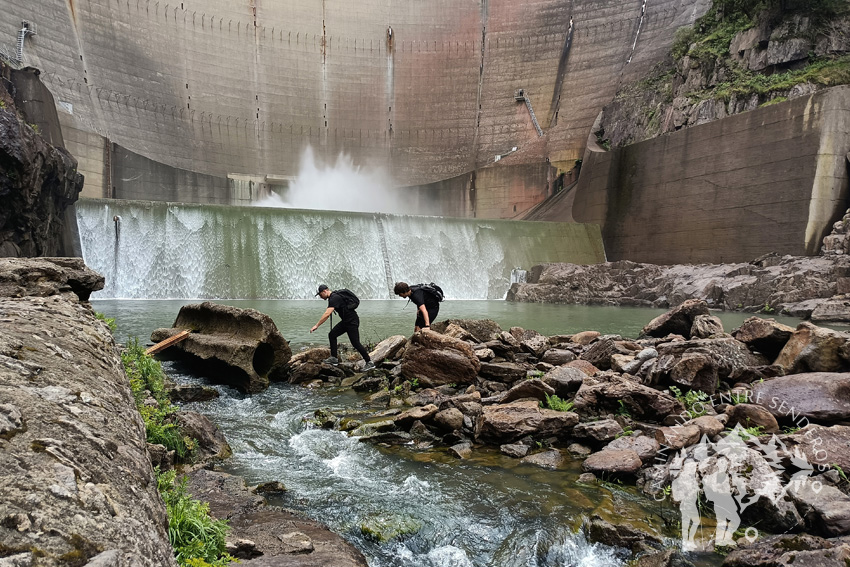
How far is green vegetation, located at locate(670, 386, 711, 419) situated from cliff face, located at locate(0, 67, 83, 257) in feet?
44.4

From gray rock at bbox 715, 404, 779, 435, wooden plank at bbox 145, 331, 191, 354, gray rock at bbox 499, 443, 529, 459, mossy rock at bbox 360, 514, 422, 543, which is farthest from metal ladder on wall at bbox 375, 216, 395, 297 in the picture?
mossy rock at bbox 360, 514, 422, 543

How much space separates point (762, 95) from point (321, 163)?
21643 millimetres

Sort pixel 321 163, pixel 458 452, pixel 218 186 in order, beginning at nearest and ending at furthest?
pixel 458 452 → pixel 218 186 → pixel 321 163

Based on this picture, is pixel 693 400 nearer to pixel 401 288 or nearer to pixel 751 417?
pixel 751 417

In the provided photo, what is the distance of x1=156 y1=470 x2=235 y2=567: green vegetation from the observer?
6.83 ft

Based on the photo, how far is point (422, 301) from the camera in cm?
730

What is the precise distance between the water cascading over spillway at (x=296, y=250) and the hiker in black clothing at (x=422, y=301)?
12.0 meters

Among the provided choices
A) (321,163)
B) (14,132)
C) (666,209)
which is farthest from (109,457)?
(321,163)

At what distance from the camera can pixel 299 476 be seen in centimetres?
405

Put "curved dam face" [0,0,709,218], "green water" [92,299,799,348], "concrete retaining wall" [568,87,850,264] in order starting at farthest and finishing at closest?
"curved dam face" [0,0,709,218] < "concrete retaining wall" [568,87,850,264] < "green water" [92,299,799,348]

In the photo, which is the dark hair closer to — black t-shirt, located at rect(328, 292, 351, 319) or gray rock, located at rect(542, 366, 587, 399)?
black t-shirt, located at rect(328, 292, 351, 319)

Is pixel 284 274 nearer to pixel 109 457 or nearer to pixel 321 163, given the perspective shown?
pixel 321 163

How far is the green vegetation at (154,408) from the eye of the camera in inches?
146
